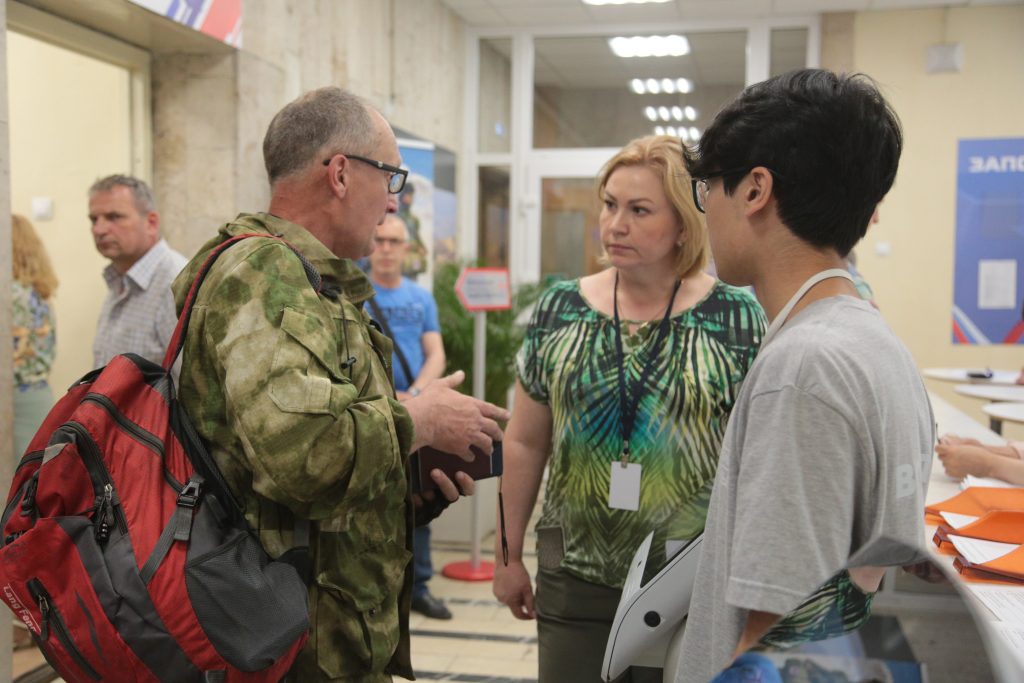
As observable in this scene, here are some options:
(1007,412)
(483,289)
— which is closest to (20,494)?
(483,289)

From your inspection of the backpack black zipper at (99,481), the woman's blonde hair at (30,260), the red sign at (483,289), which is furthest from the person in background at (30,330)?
the backpack black zipper at (99,481)

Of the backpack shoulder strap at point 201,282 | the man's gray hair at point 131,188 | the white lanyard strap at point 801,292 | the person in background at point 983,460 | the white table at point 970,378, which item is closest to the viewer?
the white lanyard strap at point 801,292

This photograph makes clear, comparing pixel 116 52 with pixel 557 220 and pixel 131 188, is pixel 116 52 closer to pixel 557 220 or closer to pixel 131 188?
pixel 131 188

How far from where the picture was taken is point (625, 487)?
69.5 inches

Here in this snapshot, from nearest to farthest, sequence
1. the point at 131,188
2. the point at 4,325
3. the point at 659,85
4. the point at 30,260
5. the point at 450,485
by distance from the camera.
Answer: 1. the point at 450,485
2. the point at 4,325
3. the point at 131,188
4. the point at 30,260
5. the point at 659,85

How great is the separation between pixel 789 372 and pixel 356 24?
17.4ft

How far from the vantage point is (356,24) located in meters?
5.70

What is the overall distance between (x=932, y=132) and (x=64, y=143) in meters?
6.61

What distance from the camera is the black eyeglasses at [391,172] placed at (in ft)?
5.28

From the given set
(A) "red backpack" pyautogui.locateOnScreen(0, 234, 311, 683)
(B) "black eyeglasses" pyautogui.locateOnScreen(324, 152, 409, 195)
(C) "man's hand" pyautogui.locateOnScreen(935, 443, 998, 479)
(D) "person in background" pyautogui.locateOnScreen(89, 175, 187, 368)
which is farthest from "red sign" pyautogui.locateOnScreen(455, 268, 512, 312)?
(A) "red backpack" pyautogui.locateOnScreen(0, 234, 311, 683)

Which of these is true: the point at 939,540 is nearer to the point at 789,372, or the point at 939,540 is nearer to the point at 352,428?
the point at 789,372

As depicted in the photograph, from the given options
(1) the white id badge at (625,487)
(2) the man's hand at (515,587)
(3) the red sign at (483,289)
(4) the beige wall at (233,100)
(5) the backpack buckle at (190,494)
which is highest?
(4) the beige wall at (233,100)

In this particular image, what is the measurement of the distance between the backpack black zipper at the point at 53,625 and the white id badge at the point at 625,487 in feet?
3.14

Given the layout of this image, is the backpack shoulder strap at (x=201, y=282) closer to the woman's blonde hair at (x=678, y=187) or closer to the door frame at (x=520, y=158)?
the woman's blonde hair at (x=678, y=187)
